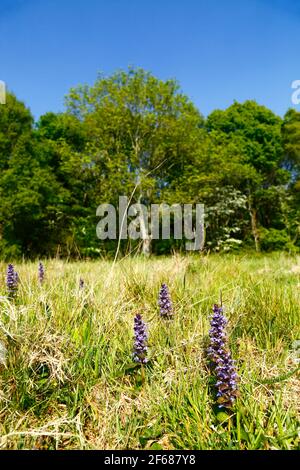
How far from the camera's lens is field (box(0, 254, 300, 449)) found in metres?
1.80

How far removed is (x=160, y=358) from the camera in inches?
91.3

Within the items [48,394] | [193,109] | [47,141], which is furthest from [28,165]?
[48,394]

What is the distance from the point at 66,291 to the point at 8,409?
1.38 m

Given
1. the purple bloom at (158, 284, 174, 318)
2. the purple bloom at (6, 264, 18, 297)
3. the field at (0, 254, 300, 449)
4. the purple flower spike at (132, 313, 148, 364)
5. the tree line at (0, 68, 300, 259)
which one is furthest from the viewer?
the tree line at (0, 68, 300, 259)

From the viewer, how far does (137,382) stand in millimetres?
2156

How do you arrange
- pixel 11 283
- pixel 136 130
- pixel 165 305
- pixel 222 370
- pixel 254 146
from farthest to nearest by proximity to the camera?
pixel 254 146 < pixel 136 130 < pixel 11 283 < pixel 165 305 < pixel 222 370

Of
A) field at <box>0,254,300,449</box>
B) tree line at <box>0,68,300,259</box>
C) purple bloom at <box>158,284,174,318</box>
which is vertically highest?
tree line at <box>0,68,300,259</box>

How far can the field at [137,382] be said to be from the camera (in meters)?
1.80

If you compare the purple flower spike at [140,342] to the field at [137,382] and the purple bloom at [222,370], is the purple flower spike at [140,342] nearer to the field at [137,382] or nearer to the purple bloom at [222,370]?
the field at [137,382]

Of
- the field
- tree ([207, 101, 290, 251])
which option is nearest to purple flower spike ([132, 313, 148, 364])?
the field

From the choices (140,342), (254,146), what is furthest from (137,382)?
(254,146)

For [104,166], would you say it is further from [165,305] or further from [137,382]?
[137,382]

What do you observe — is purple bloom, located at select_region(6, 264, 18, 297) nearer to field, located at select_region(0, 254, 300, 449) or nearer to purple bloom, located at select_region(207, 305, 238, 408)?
field, located at select_region(0, 254, 300, 449)

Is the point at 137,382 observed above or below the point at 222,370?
below
